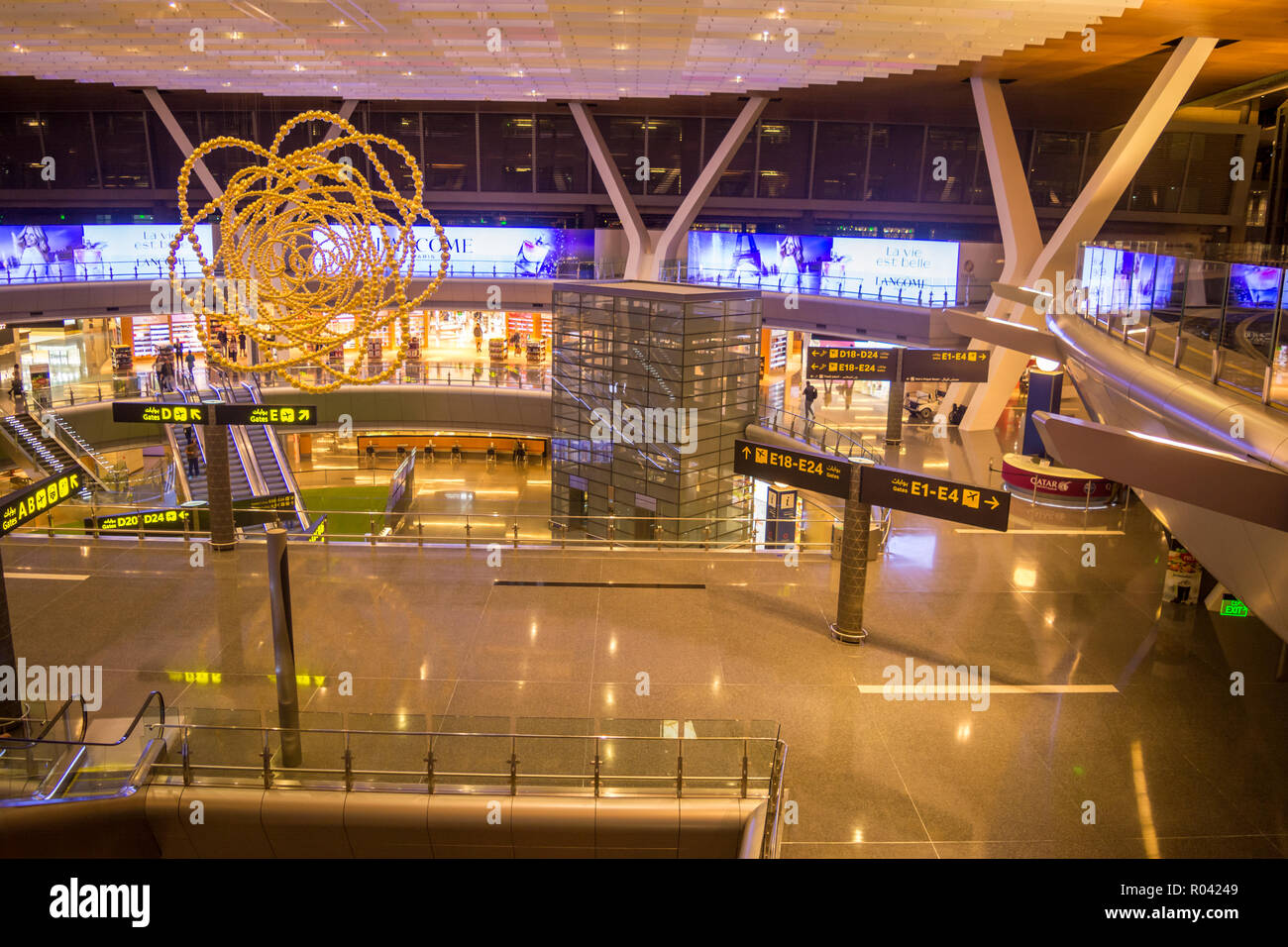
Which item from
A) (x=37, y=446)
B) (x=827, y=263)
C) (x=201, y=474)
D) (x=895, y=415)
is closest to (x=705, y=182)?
(x=827, y=263)

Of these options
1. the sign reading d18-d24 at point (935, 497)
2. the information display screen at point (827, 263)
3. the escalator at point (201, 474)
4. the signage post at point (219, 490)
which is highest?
the information display screen at point (827, 263)

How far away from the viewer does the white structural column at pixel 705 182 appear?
27.1 m

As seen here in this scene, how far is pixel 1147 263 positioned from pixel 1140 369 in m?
1.64

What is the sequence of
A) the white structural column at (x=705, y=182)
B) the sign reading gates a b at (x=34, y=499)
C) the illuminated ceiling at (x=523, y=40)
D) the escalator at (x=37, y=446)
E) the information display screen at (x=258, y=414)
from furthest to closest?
the white structural column at (x=705, y=182) < the escalator at (x=37, y=446) < the illuminated ceiling at (x=523, y=40) < the information display screen at (x=258, y=414) < the sign reading gates a b at (x=34, y=499)

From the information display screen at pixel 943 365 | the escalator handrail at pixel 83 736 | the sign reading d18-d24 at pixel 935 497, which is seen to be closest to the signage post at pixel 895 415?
the information display screen at pixel 943 365

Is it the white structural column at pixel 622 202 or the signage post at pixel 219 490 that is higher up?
the white structural column at pixel 622 202

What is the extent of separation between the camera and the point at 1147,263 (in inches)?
408

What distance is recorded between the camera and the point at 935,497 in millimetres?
10102

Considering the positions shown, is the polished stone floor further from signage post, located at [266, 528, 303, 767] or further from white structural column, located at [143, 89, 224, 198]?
white structural column, located at [143, 89, 224, 198]

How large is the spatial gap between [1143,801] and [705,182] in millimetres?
23837

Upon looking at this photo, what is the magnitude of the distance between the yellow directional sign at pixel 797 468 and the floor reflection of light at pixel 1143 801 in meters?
3.89

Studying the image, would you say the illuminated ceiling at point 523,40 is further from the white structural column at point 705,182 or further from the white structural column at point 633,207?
the white structural column at point 633,207

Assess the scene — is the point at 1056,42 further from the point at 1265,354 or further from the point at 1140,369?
the point at 1265,354

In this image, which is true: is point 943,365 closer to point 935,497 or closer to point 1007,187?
point 1007,187
